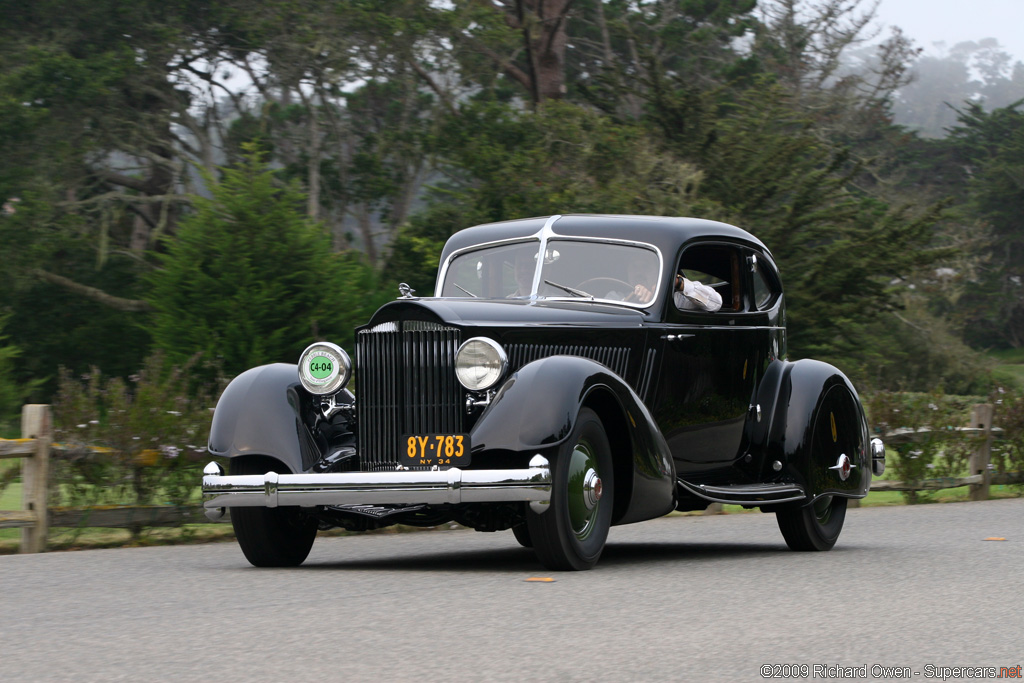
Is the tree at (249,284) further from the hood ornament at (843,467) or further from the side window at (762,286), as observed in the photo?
the hood ornament at (843,467)

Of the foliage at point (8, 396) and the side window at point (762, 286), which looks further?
the foliage at point (8, 396)

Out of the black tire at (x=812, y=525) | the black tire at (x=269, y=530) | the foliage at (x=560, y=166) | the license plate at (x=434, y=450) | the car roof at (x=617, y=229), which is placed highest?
the foliage at (x=560, y=166)

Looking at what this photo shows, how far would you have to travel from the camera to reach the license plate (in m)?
7.22

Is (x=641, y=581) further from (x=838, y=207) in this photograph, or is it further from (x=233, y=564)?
(x=838, y=207)

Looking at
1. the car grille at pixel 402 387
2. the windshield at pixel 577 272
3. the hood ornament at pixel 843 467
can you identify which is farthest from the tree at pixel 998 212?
the car grille at pixel 402 387

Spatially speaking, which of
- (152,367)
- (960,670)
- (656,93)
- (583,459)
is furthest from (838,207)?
(960,670)

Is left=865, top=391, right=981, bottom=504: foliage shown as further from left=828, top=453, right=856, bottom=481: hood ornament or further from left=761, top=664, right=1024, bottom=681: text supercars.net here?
left=761, top=664, right=1024, bottom=681: text supercars.net

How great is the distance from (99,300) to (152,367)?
20.3m

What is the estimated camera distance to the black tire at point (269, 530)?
7676mm

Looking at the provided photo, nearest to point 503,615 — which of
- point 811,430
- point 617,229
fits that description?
point 617,229

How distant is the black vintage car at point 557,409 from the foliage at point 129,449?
2.26 meters

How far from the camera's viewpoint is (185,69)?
3419 centimetres

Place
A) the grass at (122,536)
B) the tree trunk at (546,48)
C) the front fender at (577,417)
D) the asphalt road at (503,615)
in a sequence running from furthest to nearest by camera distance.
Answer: the tree trunk at (546,48) < the grass at (122,536) < the front fender at (577,417) < the asphalt road at (503,615)

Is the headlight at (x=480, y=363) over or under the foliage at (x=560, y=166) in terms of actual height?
under
